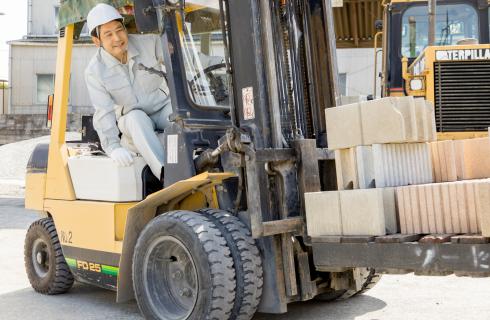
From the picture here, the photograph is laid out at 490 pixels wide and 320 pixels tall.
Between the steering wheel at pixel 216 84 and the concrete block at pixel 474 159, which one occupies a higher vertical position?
the steering wheel at pixel 216 84

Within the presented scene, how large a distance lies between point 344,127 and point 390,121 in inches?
12.4

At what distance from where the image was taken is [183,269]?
16.1 ft

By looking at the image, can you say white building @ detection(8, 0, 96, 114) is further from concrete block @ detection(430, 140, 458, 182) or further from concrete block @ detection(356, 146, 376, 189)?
concrete block @ detection(356, 146, 376, 189)

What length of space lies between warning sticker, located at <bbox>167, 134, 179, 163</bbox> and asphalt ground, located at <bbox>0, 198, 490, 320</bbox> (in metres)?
1.38

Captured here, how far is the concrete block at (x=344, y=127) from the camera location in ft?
13.4

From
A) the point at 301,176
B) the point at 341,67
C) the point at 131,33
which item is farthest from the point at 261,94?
the point at 341,67

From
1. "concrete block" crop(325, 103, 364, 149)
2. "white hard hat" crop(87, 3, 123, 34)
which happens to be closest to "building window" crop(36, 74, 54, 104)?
"white hard hat" crop(87, 3, 123, 34)

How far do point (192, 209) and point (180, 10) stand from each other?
1.48 metres

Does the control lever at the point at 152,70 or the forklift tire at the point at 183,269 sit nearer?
the forklift tire at the point at 183,269

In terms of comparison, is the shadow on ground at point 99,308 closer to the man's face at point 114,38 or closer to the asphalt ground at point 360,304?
the asphalt ground at point 360,304

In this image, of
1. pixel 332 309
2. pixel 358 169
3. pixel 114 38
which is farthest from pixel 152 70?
pixel 332 309

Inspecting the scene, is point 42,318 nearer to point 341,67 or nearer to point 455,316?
point 455,316

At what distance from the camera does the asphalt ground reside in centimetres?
545

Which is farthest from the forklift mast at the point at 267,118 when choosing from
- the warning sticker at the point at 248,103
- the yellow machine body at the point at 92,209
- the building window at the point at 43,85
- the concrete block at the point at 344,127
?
the building window at the point at 43,85
